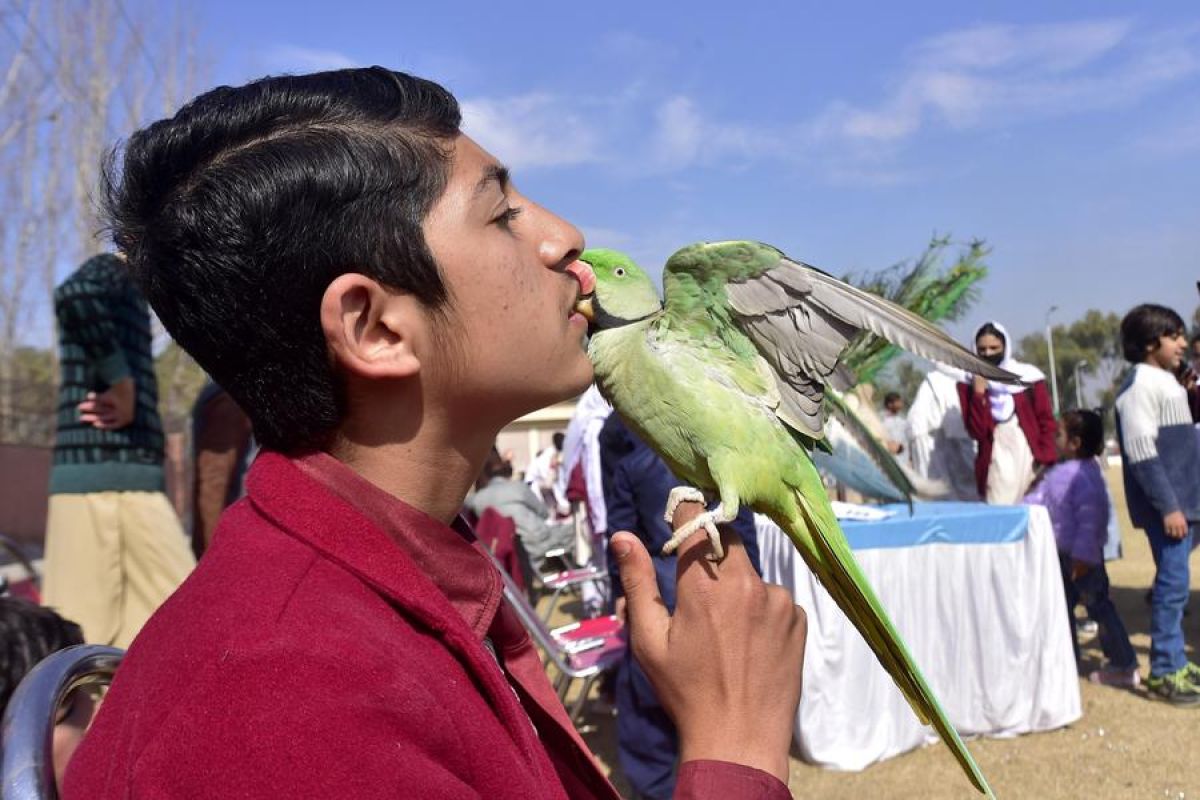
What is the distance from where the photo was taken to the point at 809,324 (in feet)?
5.83

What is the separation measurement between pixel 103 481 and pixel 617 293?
7.90 feet

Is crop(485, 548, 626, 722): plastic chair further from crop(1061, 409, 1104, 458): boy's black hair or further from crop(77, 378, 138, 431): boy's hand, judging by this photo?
crop(1061, 409, 1104, 458): boy's black hair

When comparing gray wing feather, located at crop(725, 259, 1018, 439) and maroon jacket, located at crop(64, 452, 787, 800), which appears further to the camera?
gray wing feather, located at crop(725, 259, 1018, 439)

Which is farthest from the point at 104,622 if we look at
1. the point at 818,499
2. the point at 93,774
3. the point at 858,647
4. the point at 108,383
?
the point at 858,647

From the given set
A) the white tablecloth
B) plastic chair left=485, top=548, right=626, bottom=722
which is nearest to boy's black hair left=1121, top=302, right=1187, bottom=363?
the white tablecloth

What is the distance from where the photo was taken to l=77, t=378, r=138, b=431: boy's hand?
3291 millimetres

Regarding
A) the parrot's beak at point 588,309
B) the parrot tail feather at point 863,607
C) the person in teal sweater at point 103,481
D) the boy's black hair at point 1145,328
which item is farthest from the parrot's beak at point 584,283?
the boy's black hair at point 1145,328

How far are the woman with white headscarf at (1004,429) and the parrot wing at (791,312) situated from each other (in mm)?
4867

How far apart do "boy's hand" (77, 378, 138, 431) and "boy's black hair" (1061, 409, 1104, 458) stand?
5804 mm

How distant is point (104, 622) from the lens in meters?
3.27

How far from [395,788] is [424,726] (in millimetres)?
72

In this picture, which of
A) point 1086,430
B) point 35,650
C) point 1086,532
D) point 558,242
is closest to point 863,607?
point 558,242

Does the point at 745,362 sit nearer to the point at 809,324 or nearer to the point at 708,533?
the point at 809,324

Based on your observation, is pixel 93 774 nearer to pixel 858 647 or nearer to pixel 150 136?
pixel 150 136
